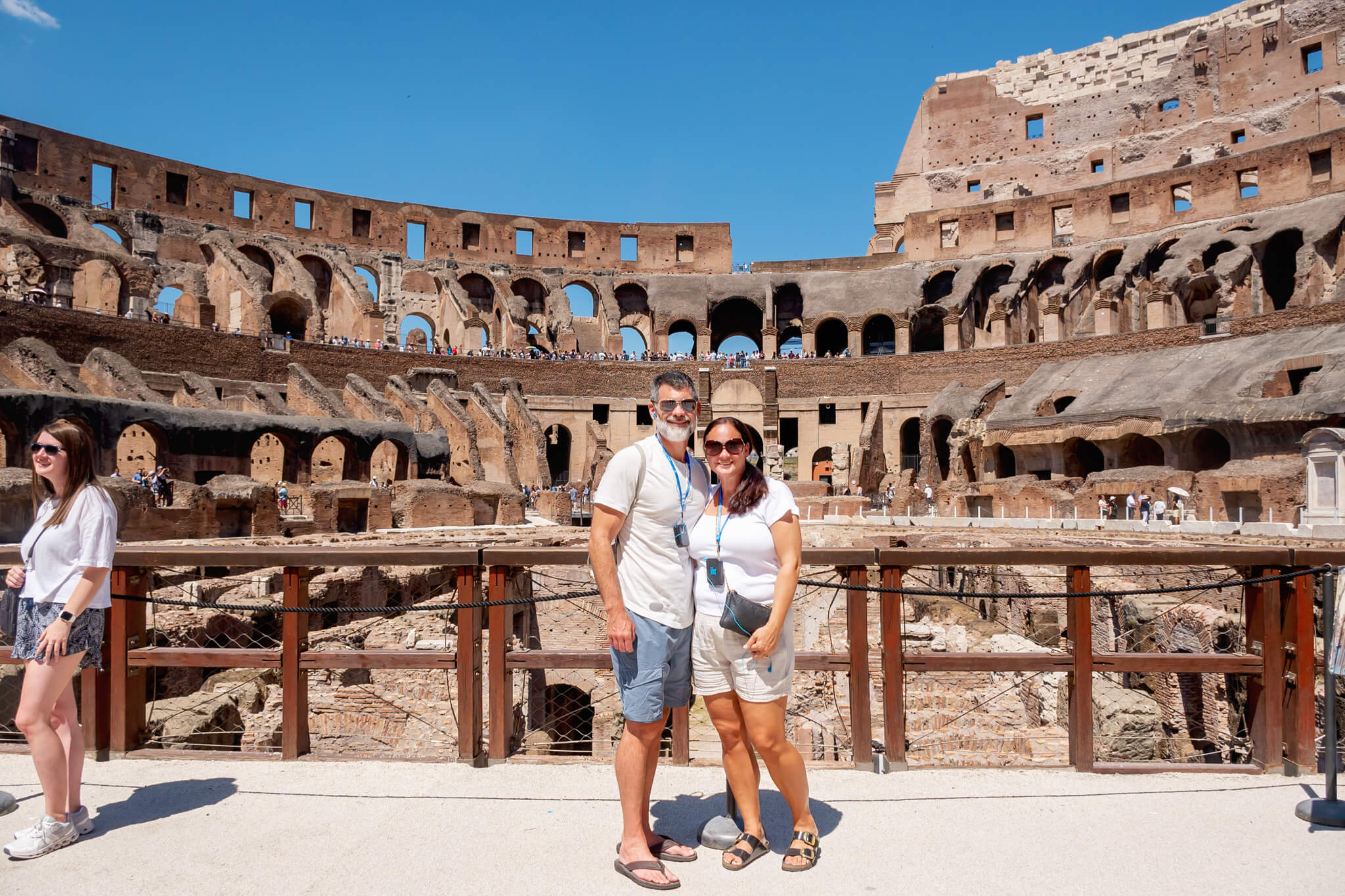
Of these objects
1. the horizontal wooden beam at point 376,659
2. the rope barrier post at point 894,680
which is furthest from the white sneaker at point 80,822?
the rope barrier post at point 894,680

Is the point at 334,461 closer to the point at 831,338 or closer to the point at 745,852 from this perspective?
the point at 831,338

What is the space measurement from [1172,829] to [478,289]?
46.0 metres

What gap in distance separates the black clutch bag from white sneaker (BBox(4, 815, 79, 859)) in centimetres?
276

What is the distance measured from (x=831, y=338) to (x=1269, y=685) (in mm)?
43927

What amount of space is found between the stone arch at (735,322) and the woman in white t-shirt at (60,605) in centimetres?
4394

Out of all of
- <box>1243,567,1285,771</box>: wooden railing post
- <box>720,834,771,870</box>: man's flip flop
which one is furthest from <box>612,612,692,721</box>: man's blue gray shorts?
<box>1243,567,1285,771</box>: wooden railing post

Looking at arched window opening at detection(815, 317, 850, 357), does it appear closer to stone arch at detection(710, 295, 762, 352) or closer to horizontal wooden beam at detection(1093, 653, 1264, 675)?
stone arch at detection(710, 295, 762, 352)

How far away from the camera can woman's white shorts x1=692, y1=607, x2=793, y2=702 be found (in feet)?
11.1

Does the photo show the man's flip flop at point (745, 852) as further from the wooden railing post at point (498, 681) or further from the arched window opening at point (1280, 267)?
the arched window opening at point (1280, 267)

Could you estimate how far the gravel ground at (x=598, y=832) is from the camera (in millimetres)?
3150

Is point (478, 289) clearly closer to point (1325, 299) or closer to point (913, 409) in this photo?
point (913, 409)

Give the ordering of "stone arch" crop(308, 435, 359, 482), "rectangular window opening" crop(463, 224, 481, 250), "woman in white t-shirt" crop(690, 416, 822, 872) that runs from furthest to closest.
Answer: "rectangular window opening" crop(463, 224, 481, 250)
"stone arch" crop(308, 435, 359, 482)
"woman in white t-shirt" crop(690, 416, 822, 872)

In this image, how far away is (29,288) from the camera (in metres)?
28.2

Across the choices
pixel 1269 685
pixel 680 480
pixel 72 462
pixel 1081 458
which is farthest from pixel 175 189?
pixel 1269 685
